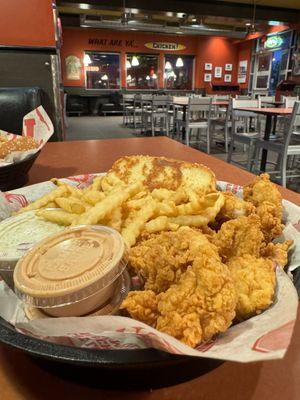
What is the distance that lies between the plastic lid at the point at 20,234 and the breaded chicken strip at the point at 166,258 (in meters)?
0.26

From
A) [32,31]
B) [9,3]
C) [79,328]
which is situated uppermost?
[9,3]

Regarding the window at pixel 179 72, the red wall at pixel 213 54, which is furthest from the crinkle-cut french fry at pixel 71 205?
the window at pixel 179 72

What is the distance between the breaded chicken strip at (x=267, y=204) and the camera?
2.51ft

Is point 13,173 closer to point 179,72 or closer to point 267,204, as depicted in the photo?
point 267,204

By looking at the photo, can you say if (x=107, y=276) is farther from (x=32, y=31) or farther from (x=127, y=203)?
(x=32, y=31)

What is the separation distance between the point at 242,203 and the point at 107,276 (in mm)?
432

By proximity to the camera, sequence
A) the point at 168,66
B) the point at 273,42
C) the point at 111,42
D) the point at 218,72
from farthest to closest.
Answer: the point at 218,72
the point at 168,66
the point at 111,42
the point at 273,42

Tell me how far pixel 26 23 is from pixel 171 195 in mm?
3709

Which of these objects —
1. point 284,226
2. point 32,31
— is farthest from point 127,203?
point 32,31

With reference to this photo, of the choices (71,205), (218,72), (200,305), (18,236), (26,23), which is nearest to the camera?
(200,305)

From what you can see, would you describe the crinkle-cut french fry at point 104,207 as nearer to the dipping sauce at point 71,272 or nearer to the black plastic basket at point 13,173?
the dipping sauce at point 71,272

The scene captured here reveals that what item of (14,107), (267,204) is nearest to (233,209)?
(267,204)

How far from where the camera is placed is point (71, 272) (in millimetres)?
574

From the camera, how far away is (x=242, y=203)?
831 millimetres
